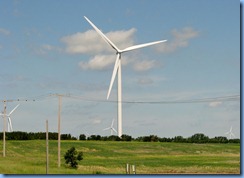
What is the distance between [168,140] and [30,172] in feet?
249

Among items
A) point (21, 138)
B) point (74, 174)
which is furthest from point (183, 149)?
point (74, 174)

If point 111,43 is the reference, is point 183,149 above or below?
below

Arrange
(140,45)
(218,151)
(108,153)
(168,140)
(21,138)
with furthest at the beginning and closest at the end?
(168,140) → (21,138) → (218,151) → (108,153) → (140,45)

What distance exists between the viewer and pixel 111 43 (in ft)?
277

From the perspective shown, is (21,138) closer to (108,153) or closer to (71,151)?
(108,153)

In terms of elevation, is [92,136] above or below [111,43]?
below

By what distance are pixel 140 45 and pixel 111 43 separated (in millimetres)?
4544

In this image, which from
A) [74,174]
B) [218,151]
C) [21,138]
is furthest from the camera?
[21,138]

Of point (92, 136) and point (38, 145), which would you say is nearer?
point (38, 145)

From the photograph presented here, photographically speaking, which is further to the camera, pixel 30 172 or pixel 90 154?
pixel 90 154

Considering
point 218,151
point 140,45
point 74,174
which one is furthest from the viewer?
point 218,151

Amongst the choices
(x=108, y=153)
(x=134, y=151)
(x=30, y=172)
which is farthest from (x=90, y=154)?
(x=30, y=172)

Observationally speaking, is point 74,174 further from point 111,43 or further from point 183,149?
point 183,149

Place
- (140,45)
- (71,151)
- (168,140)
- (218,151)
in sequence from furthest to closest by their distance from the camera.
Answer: (168,140) → (218,151) → (140,45) → (71,151)
